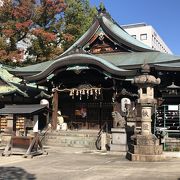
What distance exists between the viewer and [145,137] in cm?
1530

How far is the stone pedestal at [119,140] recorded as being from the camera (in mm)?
18766

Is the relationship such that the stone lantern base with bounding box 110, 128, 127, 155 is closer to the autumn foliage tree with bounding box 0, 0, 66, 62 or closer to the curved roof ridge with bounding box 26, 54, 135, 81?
the curved roof ridge with bounding box 26, 54, 135, 81

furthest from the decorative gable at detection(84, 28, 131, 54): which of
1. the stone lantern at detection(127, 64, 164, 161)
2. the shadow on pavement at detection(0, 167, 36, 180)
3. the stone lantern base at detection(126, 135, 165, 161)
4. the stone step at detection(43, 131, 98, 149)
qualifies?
the shadow on pavement at detection(0, 167, 36, 180)

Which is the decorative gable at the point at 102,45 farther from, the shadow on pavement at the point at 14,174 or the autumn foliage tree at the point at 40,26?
the shadow on pavement at the point at 14,174

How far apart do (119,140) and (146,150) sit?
401 cm

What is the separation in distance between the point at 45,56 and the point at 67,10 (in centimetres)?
568

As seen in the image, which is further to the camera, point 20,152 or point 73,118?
point 73,118

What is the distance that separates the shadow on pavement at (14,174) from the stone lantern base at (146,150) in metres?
4.95

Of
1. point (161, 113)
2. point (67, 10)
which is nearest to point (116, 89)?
point (161, 113)

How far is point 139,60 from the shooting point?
24.2 metres

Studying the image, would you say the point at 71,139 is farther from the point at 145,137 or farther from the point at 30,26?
the point at 30,26

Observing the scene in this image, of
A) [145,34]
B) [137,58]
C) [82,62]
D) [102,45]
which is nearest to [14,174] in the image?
[82,62]

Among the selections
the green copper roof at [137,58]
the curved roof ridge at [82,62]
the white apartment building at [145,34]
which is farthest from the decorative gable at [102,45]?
the white apartment building at [145,34]

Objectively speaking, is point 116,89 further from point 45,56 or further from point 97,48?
point 45,56
